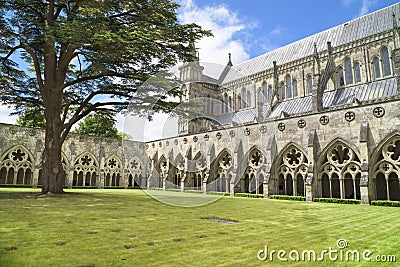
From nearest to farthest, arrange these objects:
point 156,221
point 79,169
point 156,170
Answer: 1. point 156,221
2. point 79,169
3. point 156,170

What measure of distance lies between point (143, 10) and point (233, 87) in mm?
23718

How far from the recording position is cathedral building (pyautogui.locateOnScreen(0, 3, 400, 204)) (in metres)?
17.3

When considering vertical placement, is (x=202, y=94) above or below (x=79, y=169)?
above

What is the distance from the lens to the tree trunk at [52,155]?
14.6 metres

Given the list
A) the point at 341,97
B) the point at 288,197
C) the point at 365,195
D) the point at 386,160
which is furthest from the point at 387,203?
the point at 341,97

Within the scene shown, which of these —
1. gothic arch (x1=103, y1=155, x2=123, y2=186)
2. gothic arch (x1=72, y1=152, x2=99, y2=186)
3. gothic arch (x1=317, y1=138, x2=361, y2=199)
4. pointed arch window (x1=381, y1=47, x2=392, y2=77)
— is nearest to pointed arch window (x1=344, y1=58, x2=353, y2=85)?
pointed arch window (x1=381, y1=47, x2=392, y2=77)

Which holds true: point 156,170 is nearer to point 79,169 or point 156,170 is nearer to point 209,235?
point 79,169

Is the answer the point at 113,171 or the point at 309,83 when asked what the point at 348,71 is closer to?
the point at 309,83

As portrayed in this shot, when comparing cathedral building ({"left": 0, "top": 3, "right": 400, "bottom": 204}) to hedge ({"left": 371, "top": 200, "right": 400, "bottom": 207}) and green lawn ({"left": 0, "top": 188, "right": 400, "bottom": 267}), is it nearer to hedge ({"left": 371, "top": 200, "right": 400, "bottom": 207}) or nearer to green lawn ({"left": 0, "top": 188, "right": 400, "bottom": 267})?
hedge ({"left": 371, "top": 200, "right": 400, "bottom": 207})

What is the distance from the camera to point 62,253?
Result: 424 cm

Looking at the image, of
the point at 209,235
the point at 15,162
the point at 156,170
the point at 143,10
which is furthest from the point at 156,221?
the point at 156,170

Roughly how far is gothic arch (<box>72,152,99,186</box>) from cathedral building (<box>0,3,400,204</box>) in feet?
0.36

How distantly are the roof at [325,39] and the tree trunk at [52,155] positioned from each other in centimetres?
2561

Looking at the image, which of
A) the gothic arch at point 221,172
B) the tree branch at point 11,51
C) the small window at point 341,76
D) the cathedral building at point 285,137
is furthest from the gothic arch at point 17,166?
the small window at point 341,76
